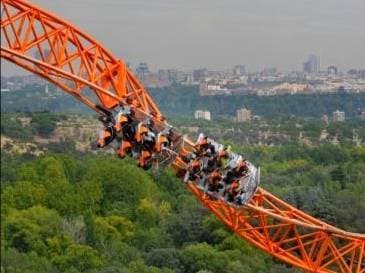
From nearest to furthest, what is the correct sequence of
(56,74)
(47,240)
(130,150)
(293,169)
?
(130,150) < (56,74) < (47,240) < (293,169)

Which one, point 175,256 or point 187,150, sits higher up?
→ point 187,150

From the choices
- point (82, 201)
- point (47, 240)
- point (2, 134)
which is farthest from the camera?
point (2, 134)

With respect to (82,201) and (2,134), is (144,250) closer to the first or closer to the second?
(82,201)

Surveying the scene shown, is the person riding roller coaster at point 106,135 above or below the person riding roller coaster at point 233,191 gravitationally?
above

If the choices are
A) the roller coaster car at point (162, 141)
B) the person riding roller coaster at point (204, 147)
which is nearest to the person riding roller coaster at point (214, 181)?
the person riding roller coaster at point (204, 147)

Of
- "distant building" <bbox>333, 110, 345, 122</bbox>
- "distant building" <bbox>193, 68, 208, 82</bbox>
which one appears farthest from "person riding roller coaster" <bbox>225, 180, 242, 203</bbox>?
"distant building" <bbox>193, 68, 208, 82</bbox>

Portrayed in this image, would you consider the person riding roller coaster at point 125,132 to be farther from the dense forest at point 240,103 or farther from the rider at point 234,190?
the dense forest at point 240,103

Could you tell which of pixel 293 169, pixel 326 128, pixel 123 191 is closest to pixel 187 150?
pixel 123 191
